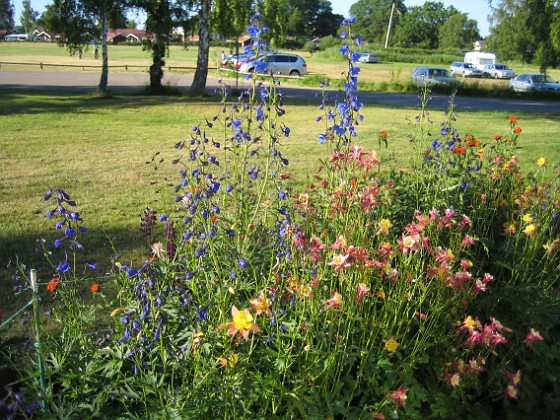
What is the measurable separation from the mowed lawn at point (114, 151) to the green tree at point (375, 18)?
77.3 m

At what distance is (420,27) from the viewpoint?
3223 inches

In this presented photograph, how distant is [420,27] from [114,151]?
82150mm

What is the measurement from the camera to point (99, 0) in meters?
15.4

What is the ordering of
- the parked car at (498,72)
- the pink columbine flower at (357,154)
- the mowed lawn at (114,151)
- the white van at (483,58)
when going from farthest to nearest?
1. the white van at (483,58)
2. the parked car at (498,72)
3. the mowed lawn at (114,151)
4. the pink columbine flower at (357,154)

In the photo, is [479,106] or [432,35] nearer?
[479,106]

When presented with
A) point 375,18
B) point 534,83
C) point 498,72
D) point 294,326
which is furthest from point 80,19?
point 375,18

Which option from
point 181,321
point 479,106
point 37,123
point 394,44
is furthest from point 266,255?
point 394,44

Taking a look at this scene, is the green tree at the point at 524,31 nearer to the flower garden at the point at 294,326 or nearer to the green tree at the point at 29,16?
the flower garden at the point at 294,326

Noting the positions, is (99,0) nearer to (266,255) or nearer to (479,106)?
(479,106)

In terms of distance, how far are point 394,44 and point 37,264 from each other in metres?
80.3

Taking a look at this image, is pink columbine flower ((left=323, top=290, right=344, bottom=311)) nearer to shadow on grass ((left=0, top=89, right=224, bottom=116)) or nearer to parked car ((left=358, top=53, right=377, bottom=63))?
shadow on grass ((left=0, top=89, right=224, bottom=116))

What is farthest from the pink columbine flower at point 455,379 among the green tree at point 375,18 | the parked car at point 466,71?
the green tree at point 375,18

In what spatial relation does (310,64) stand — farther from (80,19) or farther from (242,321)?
(242,321)

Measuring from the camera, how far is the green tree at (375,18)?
88.2 metres
